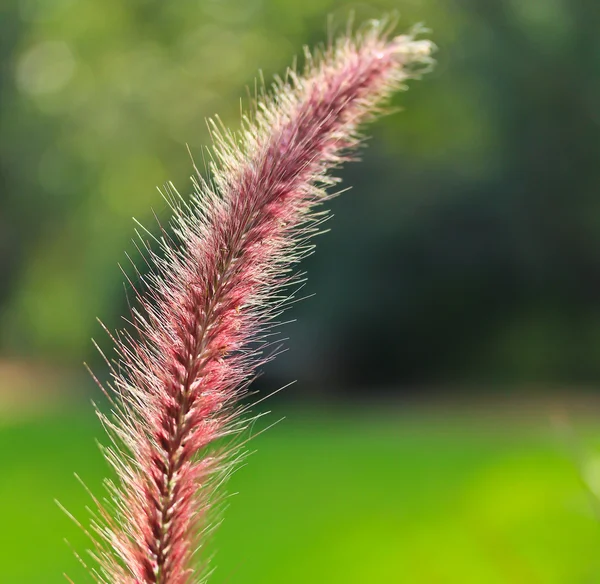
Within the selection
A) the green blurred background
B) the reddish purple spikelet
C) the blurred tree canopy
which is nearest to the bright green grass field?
the green blurred background

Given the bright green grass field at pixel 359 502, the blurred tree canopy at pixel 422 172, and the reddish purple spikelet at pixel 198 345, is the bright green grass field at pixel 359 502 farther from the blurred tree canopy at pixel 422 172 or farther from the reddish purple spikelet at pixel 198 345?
the reddish purple spikelet at pixel 198 345

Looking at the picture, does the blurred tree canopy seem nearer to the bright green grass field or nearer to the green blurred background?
the green blurred background

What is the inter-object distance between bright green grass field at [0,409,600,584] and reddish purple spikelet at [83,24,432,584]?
3400 millimetres

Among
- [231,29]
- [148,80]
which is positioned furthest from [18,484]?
[231,29]

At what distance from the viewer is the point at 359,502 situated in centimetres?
799

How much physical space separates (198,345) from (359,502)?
7.33m

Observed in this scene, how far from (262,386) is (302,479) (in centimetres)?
337

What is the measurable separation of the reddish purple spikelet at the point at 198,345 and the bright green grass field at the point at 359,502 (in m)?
3.40

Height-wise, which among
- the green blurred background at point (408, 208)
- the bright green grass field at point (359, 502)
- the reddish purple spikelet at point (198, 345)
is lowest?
the reddish purple spikelet at point (198, 345)

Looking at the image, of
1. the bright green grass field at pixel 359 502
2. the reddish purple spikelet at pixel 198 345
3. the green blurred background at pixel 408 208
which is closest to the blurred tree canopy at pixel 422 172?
the green blurred background at pixel 408 208

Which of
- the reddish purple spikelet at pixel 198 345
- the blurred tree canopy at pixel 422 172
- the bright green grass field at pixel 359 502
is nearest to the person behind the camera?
the reddish purple spikelet at pixel 198 345

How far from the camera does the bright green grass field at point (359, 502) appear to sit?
6121 millimetres

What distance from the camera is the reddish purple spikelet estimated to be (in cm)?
93

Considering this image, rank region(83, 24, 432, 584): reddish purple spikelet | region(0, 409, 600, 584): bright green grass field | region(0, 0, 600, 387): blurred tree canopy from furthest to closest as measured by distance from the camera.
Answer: region(0, 0, 600, 387): blurred tree canopy → region(0, 409, 600, 584): bright green grass field → region(83, 24, 432, 584): reddish purple spikelet
